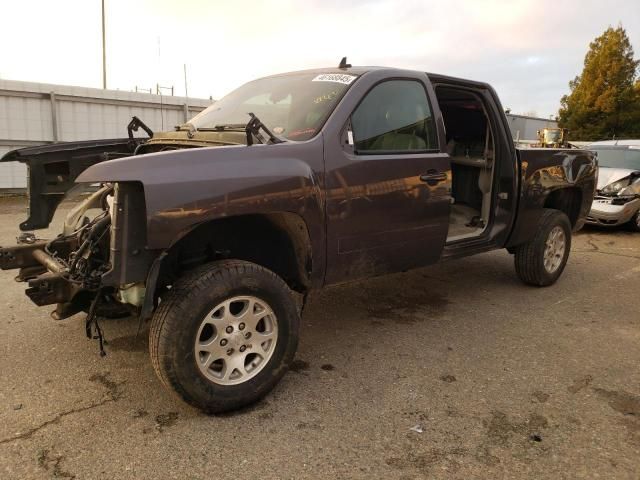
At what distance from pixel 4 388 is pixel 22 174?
10.2m

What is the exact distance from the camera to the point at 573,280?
5.67m

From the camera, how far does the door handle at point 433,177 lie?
3.63 m

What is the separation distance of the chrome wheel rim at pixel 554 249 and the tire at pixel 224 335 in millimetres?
3305

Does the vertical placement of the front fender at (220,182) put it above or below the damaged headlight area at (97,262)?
above

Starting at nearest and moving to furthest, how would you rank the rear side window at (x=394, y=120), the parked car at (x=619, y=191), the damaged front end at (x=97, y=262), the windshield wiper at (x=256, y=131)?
1. the damaged front end at (x=97, y=262)
2. the windshield wiper at (x=256, y=131)
3. the rear side window at (x=394, y=120)
4. the parked car at (x=619, y=191)

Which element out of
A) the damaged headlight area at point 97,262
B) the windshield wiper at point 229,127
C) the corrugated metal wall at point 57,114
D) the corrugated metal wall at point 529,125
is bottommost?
the damaged headlight area at point 97,262

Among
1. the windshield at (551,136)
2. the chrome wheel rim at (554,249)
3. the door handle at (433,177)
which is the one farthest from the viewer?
the windshield at (551,136)

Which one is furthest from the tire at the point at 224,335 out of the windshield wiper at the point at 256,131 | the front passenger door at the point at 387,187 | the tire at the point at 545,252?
the tire at the point at 545,252

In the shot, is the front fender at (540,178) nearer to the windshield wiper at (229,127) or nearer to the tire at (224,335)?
the windshield wiper at (229,127)

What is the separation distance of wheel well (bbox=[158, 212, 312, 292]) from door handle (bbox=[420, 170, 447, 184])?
109cm

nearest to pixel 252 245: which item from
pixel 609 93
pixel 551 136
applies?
pixel 551 136

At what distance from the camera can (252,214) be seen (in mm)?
2867

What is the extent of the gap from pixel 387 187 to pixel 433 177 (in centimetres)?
49

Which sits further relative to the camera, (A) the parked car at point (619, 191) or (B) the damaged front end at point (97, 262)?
(A) the parked car at point (619, 191)
